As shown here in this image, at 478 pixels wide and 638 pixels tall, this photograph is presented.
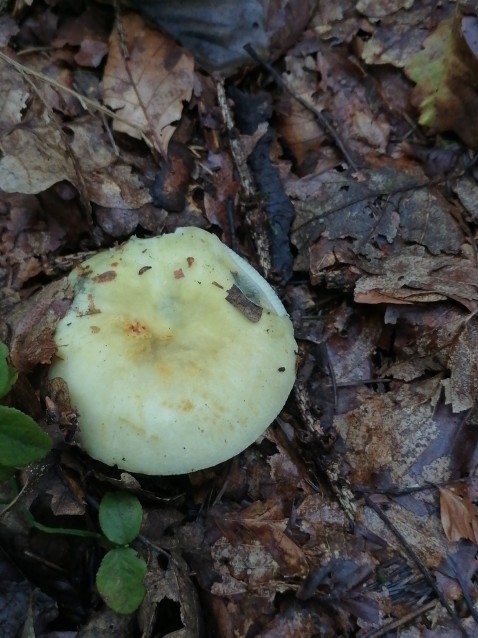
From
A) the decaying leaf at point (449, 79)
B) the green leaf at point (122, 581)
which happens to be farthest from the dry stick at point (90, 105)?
the green leaf at point (122, 581)

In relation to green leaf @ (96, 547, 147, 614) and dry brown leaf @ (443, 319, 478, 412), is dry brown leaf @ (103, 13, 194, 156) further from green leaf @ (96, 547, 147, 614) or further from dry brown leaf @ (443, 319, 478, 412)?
green leaf @ (96, 547, 147, 614)

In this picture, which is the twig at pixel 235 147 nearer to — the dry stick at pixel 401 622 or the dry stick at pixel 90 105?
the dry stick at pixel 90 105

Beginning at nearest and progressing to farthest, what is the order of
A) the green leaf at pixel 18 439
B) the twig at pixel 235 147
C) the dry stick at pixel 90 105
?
the green leaf at pixel 18 439
the dry stick at pixel 90 105
the twig at pixel 235 147

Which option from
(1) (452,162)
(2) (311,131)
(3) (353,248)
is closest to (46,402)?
(3) (353,248)

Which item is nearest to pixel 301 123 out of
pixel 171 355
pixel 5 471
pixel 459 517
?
pixel 171 355

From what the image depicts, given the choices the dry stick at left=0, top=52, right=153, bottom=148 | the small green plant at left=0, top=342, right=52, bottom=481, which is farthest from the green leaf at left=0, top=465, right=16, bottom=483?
the dry stick at left=0, top=52, right=153, bottom=148

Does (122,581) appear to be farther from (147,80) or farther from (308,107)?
(308,107)

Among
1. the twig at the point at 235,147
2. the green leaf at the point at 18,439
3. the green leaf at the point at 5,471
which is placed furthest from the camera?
the twig at the point at 235,147

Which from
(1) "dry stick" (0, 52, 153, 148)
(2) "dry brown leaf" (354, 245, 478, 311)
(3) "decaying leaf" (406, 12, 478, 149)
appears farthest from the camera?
(3) "decaying leaf" (406, 12, 478, 149)
